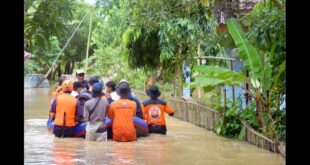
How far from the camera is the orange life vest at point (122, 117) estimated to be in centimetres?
1093

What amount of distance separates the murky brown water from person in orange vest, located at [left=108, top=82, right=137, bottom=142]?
0.20 m

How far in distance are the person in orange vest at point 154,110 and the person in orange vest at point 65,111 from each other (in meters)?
1.82

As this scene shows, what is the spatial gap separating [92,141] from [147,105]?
2.01 metres

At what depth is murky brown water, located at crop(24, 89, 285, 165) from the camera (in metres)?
9.13

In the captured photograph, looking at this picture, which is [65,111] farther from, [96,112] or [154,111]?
[154,111]

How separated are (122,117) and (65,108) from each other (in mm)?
1316

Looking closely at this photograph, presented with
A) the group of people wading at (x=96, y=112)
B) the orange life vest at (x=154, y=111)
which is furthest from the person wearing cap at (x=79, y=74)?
the orange life vest at (x=154, y=111)

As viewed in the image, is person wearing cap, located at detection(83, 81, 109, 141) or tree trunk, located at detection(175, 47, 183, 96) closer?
person wearing cap, located at detection(83, 81, 109, 141)

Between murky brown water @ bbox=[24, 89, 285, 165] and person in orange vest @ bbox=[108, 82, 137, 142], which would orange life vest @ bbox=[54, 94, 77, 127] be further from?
person in orange vest @ bbox=[108, 82, 137, 142]

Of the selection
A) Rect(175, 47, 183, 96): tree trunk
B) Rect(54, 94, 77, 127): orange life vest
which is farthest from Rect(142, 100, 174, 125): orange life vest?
Rect(175, 47, 183, 96): tree trunk

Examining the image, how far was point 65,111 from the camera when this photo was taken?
11.1 metres

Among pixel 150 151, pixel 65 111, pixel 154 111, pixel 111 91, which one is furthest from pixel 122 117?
pixel 111 91

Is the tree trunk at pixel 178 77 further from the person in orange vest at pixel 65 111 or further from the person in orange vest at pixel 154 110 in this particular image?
the person in orange vest at pixel 65 111
